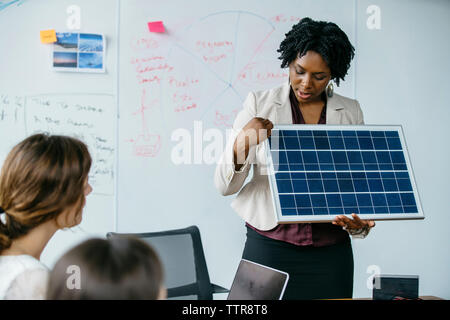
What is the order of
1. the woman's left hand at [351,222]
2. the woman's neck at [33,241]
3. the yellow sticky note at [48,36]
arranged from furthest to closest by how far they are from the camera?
1. the yellow sticky note at [48,36]
2. the woman's left hand at [351,222]
3. the woman's neck at [33,241]

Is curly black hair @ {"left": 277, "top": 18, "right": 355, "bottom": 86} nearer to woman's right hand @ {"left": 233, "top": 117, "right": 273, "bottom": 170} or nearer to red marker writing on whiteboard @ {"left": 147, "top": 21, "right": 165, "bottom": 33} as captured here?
woman's right hand @ {"left": 233, "top": 117, "right": 273, "bottom": 170}

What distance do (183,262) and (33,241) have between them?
0.73m

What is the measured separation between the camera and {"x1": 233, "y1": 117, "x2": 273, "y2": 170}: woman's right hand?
1.50m

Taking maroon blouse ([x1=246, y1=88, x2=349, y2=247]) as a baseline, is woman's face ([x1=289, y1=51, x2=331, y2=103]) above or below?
above

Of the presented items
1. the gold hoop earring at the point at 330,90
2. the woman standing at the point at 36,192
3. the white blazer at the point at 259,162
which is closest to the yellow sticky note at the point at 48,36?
the white blazer at the point at 259,162

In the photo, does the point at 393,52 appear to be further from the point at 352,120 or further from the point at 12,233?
the point at 12,233

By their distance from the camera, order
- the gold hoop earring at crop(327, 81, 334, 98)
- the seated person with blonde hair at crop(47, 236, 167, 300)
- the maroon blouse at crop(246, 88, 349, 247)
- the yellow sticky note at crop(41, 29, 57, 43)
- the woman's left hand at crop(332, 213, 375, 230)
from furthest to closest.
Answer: the yellow sticky note at crop(41, 29, 57, 43) → the gold hoop earring at crop(327, 81, 334, 98) → the maroon blouse at crop(246, 88, 349, 247) → the woman's left hand at crop(332, 213, 375, 230) → the seated person with blonde hair at crop(47, 236, 167, 300)

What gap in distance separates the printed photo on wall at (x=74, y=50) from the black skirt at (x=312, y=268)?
1804mm

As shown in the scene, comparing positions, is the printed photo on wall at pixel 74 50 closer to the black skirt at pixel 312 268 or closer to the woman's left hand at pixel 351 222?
the black skirt at pixel 312 268

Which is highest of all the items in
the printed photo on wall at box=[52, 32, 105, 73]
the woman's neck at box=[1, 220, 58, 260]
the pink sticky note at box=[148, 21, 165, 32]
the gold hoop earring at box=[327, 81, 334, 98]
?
the pink sticky note at box=[148, 21, 165, 32]

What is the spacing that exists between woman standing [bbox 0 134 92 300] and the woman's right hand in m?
0.60

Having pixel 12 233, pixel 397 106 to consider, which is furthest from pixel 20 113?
pixel 397 106

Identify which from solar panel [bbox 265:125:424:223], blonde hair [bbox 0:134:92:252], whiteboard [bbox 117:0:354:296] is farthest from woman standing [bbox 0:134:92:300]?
whiteboard [bbox 117:0:354:296]

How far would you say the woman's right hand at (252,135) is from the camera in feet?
4.94
